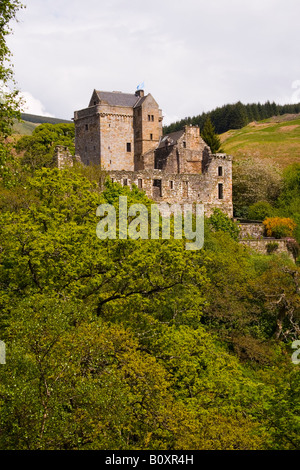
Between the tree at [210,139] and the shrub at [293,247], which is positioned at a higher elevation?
the tree at [210,139]

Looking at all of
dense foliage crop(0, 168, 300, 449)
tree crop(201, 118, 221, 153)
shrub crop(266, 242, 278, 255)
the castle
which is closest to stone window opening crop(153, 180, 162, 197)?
the castle

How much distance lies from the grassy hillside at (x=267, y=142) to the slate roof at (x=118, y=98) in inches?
864

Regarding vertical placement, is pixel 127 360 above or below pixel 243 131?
below

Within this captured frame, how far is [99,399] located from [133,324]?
8.33 metres

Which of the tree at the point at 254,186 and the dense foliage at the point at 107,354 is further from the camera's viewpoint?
the tree at the point at 254,186

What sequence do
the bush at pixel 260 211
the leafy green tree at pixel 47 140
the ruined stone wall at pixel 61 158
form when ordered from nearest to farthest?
the ruined stone wall at pixel 61 158 < the bush at pixel 260 211 < the leafy green tree at pixel 47 140

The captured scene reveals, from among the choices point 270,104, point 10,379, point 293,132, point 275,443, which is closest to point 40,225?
point 10,379

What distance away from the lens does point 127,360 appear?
58.1ft

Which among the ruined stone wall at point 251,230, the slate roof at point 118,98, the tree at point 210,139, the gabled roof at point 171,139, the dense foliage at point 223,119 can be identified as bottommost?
the ruined stone wall at point 251,230

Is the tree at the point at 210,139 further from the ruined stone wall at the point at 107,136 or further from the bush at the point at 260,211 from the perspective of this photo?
the bush at the point at 260,211

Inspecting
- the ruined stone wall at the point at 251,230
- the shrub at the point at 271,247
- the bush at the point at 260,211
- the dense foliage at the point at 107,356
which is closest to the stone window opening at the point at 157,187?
the ruined stone wall at the point at 251,230

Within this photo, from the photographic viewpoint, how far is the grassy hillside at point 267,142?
3666 inches

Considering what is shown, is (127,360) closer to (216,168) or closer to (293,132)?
(216,168)

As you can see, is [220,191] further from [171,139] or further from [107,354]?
[107,354]
